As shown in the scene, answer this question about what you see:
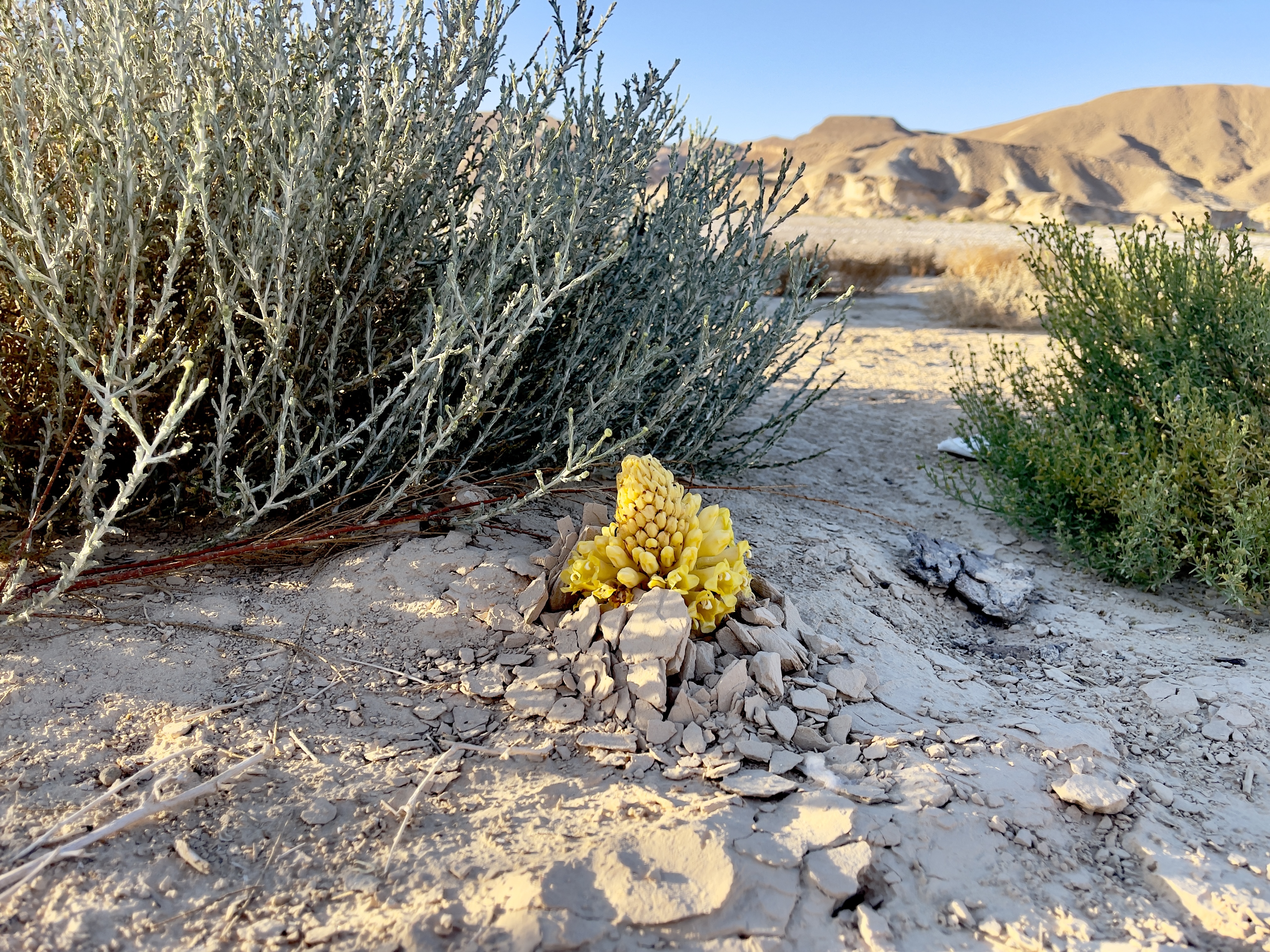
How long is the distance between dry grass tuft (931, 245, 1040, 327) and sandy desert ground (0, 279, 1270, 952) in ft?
24.1

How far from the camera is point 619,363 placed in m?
2.69

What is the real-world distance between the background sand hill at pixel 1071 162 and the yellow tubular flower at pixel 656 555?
113 feet

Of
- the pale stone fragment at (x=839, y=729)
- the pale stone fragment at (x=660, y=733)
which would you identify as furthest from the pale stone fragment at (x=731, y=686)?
the pale stone fragment at (x=839, y=729)

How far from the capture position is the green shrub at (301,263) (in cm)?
216

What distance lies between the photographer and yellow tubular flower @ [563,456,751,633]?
2.22 meters

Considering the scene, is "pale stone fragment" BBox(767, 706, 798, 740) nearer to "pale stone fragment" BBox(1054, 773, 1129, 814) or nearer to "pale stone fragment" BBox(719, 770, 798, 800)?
"pale stone fragment" BBox(719, 770, 798, 800)

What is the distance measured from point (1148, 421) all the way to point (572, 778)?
2929mm

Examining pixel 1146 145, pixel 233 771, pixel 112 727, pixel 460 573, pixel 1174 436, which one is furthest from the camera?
pixel 1146 145

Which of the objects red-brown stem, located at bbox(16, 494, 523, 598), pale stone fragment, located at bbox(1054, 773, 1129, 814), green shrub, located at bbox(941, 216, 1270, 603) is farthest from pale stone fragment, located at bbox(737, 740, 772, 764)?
green shrub, located at bbox(941, 216, 1270, 603)

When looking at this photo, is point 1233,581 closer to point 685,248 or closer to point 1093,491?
point 1093,491

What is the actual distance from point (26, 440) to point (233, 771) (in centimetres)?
144

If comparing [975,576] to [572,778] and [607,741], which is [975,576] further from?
[572,778]

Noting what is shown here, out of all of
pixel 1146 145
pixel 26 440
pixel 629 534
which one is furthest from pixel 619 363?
pixel 1146 145

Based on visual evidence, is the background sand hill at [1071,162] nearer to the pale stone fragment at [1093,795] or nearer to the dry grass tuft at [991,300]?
the dry grass tuft at [991,300]
